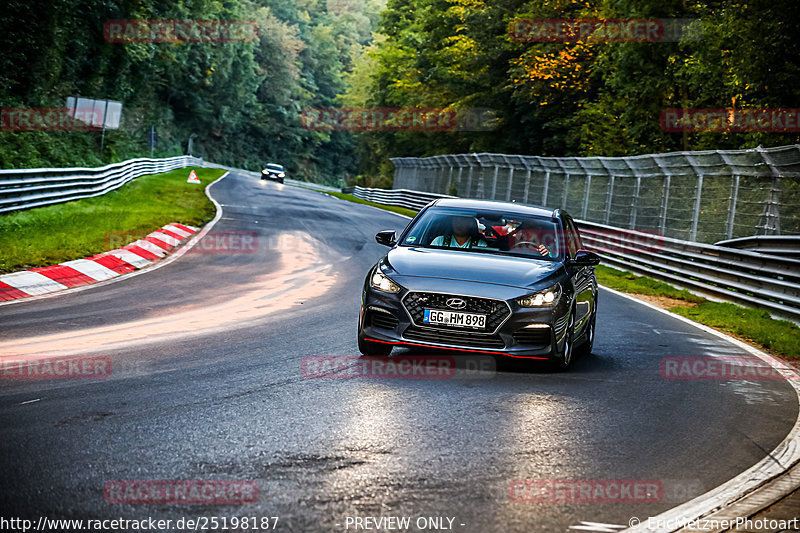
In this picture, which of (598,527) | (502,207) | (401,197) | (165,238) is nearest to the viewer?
(598,527)

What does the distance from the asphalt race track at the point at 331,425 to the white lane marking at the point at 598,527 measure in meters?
0.07

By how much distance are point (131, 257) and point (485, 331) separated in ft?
31.7

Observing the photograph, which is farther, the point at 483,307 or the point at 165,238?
the point at 165,238

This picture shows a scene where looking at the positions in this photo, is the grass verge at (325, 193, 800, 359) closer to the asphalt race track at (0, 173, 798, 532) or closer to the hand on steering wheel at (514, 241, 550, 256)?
the asphalt race track at (0, 173, 798, 532)

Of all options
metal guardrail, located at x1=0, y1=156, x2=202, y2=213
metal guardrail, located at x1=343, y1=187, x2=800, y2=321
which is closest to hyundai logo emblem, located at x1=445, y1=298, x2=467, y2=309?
metal guardrail, located at x1=343, y1=187, x2=800, y2=321

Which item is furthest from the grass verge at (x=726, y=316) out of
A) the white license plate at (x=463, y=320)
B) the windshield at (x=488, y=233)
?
the white license plate at (x=463, y=320)

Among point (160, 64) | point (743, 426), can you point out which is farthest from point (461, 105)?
point (743, 426)

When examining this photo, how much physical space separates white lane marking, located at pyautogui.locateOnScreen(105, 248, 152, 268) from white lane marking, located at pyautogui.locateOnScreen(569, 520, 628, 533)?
12.2 metres

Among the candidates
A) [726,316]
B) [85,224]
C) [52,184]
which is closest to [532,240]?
[726,316]

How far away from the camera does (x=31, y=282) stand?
40.3ft

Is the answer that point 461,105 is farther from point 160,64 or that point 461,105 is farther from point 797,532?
point 797,532

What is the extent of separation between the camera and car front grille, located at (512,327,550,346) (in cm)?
803

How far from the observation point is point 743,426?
277 inches

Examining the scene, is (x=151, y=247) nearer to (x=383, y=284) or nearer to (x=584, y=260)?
(x=383, y=284)
